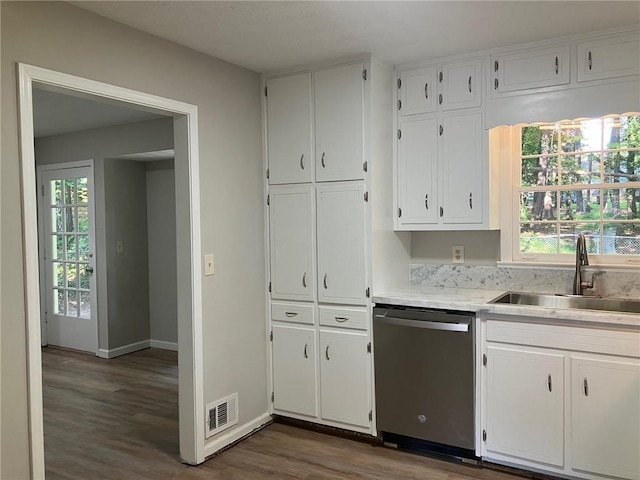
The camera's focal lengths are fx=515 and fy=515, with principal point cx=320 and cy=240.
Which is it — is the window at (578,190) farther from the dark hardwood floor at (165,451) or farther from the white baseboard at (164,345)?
the white baseboard at (164,345)

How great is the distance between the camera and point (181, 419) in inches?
120

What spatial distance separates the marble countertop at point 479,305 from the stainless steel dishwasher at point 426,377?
0.19ft

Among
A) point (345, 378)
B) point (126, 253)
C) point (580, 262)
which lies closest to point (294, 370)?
point (345, 378)

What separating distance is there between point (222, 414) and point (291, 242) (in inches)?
45.9

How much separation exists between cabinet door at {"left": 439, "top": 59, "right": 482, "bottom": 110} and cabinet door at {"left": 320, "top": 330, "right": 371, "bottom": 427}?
1540mm

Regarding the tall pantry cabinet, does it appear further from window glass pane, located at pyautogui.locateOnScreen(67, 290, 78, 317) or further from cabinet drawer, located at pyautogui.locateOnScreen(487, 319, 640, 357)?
window glass pane, located at pyautogui.locateOnScreen(67, 290, 78, 317)

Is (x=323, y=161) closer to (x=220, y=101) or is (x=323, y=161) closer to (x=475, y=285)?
(x=220, y=101)

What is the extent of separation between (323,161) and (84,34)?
4.93ft

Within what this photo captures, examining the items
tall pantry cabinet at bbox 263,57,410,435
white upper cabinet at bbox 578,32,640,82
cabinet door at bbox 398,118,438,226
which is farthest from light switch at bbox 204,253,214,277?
white upper cabinet at bbox 578,32,640,82

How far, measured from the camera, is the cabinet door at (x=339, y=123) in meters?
3.15

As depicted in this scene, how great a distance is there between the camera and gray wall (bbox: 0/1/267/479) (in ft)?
6.91

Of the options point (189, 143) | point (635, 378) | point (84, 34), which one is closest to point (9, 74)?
point (84, 34)

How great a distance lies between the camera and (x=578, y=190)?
318 centimetres

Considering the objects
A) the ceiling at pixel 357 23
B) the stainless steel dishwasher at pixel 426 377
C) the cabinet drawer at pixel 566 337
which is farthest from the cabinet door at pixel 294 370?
the ceiling at pixel 357 23
